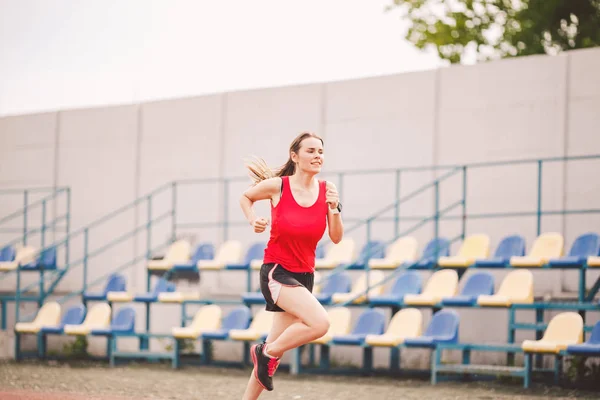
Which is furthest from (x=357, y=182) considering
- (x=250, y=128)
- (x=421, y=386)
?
(x=421, y=386)

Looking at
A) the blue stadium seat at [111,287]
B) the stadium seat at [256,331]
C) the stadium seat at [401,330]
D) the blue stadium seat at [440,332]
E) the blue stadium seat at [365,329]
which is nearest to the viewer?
the blue stadium seat at [440,332]

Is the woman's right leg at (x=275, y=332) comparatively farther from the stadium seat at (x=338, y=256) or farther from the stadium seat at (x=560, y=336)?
the stadium seat at (x=338, y=256)

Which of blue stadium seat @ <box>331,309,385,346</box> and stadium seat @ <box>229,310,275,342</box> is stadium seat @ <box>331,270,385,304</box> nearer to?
blue stadium seat @ <box>331,309,385,346</box>

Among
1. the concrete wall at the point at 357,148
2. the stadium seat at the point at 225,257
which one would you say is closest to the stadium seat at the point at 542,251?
the concrete wall at the point at 357,148

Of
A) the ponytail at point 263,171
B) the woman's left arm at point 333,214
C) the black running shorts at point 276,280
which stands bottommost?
the black running shorts at point 276,280

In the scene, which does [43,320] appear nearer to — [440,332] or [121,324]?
[121,324]

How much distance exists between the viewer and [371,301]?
1303 cm

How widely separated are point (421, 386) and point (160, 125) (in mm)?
8011

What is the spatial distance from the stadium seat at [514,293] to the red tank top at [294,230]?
5111mm

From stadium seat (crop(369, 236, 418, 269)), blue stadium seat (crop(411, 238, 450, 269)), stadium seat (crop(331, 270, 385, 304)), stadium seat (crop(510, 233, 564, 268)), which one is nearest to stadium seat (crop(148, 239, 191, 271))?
stadium seat (crop(331, 270, 385, 304))

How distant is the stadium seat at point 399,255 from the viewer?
13.7 m

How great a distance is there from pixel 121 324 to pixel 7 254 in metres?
4.37

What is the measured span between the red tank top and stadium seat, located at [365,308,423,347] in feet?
16.2

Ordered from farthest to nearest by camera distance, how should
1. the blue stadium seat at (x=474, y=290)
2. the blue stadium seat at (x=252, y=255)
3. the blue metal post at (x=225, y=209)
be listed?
the blue metal post at (x=225, y=209) → the blue stadium seat at (x=252, y=255) → the blue stadium seat at (x=474, y=290)
